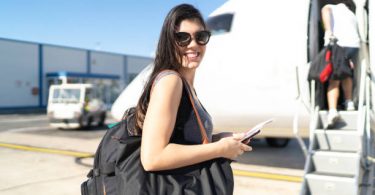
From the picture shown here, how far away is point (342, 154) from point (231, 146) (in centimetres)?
353

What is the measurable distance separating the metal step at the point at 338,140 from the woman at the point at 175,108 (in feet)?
12.1

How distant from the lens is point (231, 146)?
174 centimetres

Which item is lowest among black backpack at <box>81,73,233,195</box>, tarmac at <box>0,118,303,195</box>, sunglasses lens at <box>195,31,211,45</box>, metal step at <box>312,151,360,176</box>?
tarmac at <box>0,118,303,195</box>

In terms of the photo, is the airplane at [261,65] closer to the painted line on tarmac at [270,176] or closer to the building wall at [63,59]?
the painted line on tarmac at [270,176]

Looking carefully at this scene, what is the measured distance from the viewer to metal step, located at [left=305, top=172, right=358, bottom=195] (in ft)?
14.2

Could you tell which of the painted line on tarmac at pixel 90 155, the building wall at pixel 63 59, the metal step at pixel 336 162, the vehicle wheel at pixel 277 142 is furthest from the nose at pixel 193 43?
the building wall at pixel 63 59

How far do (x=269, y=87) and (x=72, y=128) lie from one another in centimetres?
1315

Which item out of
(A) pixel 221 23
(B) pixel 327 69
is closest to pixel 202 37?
(B) pixel 327 69

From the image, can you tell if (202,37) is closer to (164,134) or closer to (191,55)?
(191,55)

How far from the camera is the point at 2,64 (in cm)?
2869

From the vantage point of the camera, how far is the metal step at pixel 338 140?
195 inches

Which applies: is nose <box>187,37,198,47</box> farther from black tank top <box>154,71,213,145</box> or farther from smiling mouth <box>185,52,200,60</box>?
black tank top <box>154,71,213,145</box>

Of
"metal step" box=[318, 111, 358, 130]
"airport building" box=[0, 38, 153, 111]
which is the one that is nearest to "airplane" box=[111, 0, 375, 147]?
"metal step" box=[318, 111, 358, 130]

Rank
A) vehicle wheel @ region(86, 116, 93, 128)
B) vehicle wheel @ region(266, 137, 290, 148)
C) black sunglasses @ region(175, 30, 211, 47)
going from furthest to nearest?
vehicle wheel @ region(86, 116, 93, 128)
vehicle wheel @ region(266, 137, 290, 148)
black sunglasses @ region(175, 30, 211, 47)
